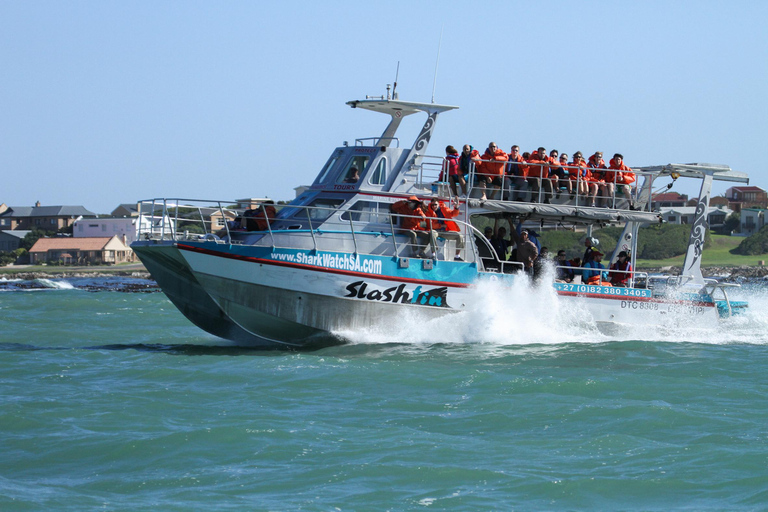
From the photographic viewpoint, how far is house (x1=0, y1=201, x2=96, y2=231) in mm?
101875

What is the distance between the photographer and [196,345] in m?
16.9

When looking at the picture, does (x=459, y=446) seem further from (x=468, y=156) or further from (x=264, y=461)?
(x=468, y=156)

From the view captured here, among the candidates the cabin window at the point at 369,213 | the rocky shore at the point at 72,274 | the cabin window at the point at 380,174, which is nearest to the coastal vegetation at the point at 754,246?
the rocky shore at the point at 72,274

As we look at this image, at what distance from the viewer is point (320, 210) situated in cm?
1548

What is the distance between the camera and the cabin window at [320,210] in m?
15.3

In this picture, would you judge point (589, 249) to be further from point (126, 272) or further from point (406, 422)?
point (126, 272)

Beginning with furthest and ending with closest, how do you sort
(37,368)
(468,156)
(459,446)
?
1. (468,156)
2. (37,368)
3. (459,446)

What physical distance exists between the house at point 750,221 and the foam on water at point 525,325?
71098 mm

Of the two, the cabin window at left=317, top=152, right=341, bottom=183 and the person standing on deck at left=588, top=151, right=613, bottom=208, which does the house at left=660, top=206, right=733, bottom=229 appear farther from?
the cabin window at left=317, top=152, right=341, bottom=183

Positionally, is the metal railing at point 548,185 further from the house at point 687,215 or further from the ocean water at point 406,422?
the house at point 687,215

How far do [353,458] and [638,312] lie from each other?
34.2ft

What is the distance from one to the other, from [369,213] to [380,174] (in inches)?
35.2

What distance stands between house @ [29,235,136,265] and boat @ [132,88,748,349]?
217 ft

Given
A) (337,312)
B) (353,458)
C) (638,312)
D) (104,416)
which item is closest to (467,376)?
(337,312)
